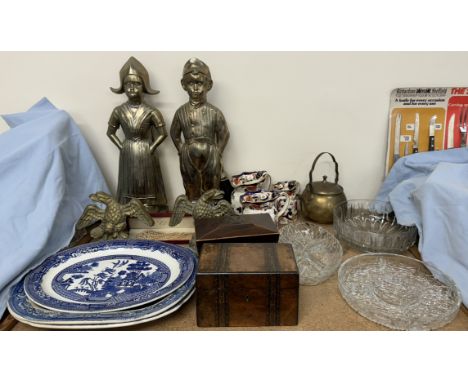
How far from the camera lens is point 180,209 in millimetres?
827

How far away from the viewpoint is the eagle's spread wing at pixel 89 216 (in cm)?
80

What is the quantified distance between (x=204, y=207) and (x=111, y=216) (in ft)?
0.65

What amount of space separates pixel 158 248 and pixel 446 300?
1.72 feet

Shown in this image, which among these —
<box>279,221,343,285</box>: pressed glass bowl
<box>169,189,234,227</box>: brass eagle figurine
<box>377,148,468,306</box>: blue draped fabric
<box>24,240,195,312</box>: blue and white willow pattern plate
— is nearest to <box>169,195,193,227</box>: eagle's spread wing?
<box>169,189,234,227</box>: brass eagle figurine

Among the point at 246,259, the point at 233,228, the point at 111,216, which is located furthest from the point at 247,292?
the point at 111,216

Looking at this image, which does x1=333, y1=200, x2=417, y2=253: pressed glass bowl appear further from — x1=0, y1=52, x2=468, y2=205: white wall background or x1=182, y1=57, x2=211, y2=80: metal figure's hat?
x1=182, y1=57, x2=211, y2=80: metal figure's hat

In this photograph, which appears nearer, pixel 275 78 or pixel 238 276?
pixel 238 276

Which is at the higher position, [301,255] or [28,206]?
[28,206]

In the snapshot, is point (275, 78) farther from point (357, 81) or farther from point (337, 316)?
point (337, 316)

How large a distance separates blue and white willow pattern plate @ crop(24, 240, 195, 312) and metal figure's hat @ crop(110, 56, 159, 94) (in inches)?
13.5

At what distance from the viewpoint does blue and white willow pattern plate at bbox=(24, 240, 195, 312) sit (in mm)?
584

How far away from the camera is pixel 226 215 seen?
0.80 metres

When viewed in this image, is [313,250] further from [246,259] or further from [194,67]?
[194,67]

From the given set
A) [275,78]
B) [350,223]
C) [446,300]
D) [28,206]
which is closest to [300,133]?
[275,78]
